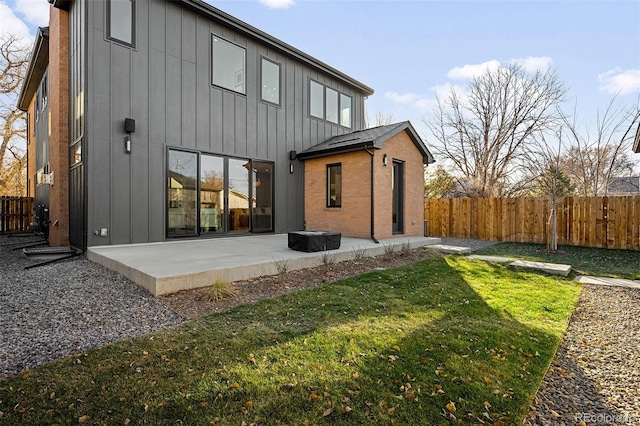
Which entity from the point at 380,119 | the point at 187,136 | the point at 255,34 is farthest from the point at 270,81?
the point at 380,119

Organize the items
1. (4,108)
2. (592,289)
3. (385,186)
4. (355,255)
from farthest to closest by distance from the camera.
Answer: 1. (4,108)
2. (385,186)
3. (355,255)
4. (592,289)

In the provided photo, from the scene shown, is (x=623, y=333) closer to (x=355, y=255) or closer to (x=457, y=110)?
(x=355, y=255)

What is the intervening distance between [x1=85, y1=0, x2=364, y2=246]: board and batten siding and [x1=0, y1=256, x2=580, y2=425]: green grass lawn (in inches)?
194

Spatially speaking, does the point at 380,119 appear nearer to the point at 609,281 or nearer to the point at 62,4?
the point at 62,4

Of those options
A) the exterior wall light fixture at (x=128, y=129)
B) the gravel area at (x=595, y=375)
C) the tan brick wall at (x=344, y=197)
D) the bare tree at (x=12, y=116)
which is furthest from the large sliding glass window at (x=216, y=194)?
the bare tree at (x=12, y=116)

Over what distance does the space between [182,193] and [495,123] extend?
17325 millimetres

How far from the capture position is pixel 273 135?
994cm

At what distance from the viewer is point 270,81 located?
1000 centimetres

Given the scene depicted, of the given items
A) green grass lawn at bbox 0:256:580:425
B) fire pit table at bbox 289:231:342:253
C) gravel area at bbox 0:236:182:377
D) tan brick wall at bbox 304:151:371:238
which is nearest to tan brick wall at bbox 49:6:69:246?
gravel area at bbox 0:236:182:377

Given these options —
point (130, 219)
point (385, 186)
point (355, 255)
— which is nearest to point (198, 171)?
point (130, 219)

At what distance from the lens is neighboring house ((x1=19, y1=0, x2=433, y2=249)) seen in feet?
22.5

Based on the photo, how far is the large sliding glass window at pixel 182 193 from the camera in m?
7.74

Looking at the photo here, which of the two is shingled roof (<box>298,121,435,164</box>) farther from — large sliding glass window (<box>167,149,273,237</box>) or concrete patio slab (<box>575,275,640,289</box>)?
concrete patio slab (<box>575,275,640,289</box>)

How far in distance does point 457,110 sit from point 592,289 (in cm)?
1633
